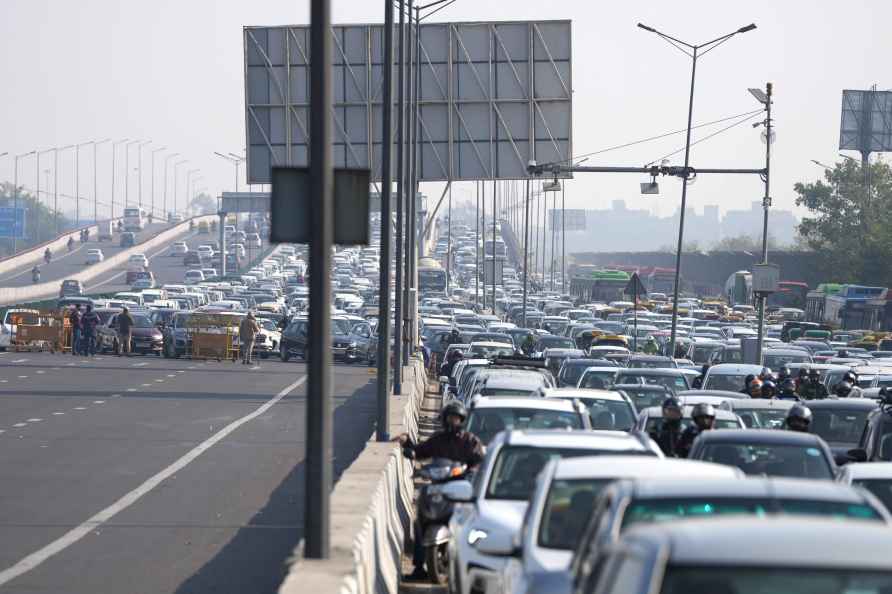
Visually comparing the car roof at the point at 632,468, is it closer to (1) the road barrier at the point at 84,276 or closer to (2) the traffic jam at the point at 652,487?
(2) the traffic jam at the point at 652,487

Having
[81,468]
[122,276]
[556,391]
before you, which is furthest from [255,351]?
[122,276]

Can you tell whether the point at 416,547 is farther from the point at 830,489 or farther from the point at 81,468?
the point at 81,468

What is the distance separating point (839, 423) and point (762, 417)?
3.09ft

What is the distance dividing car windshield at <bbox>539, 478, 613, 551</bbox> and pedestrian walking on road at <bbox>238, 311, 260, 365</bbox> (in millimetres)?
41489

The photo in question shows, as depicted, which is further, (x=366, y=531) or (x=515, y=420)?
(x=515, y=420)

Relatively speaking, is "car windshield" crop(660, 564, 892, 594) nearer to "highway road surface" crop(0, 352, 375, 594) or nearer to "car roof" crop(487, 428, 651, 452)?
"car roof" crop(487, 428, 651, 452)

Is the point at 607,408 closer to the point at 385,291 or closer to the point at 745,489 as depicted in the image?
the point at 385,291

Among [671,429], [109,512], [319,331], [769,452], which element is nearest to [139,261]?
[109,512]

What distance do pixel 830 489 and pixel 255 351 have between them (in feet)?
170

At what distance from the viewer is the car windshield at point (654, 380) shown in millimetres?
28438

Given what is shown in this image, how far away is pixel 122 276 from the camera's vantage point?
5231 inches

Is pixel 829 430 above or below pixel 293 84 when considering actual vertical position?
below

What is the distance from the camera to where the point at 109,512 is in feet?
62.2

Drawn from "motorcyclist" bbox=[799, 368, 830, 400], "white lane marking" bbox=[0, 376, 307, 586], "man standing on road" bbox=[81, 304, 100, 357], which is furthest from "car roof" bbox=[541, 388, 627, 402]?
"man standing on road" bbox=[81, 304, 100, 357]
